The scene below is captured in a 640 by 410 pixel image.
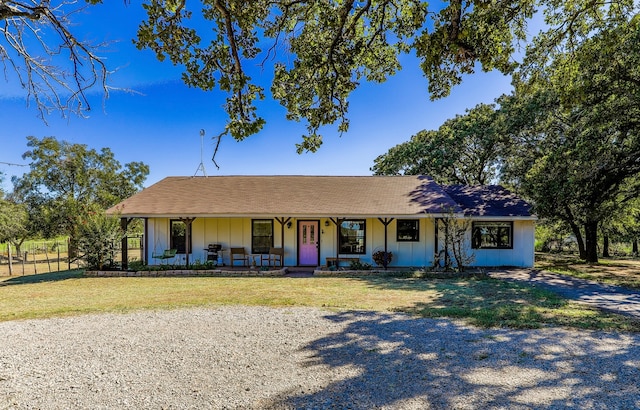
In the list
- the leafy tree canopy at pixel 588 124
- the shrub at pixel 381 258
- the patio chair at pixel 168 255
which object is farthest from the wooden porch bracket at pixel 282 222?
the leafy tree canopy at pixel 588 124

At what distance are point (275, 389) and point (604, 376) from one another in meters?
3.89

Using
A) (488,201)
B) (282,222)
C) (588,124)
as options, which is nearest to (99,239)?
(282,222)

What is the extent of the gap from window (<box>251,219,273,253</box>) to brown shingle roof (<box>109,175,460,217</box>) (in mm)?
811

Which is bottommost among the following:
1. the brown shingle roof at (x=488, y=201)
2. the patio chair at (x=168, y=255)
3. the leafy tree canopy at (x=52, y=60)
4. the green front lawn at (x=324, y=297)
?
the green front lawn at (x=324, y=297)

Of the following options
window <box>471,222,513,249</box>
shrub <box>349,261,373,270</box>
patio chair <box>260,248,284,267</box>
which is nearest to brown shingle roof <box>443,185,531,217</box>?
window <box>471,222,513,249</box>

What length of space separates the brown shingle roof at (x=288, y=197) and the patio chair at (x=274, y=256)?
1.62 metres

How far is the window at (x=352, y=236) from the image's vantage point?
14.3 m

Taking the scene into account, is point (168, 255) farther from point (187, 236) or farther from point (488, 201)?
point (488, 201)

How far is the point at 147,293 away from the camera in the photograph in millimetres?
8984

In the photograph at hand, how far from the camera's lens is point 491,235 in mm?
14453

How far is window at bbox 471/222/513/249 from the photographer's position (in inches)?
566

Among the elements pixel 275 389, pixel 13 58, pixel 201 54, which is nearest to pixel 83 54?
pixel 13 58

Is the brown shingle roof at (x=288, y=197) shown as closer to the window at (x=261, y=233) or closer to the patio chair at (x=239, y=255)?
the window at (x=261, y=233)

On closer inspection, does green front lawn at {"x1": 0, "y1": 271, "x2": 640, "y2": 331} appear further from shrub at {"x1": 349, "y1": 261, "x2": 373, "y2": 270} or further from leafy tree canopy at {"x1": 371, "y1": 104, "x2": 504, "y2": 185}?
leafy tree canopy at {"x1": 371, "y1": 104, "x2": 504, "y2": 185}
